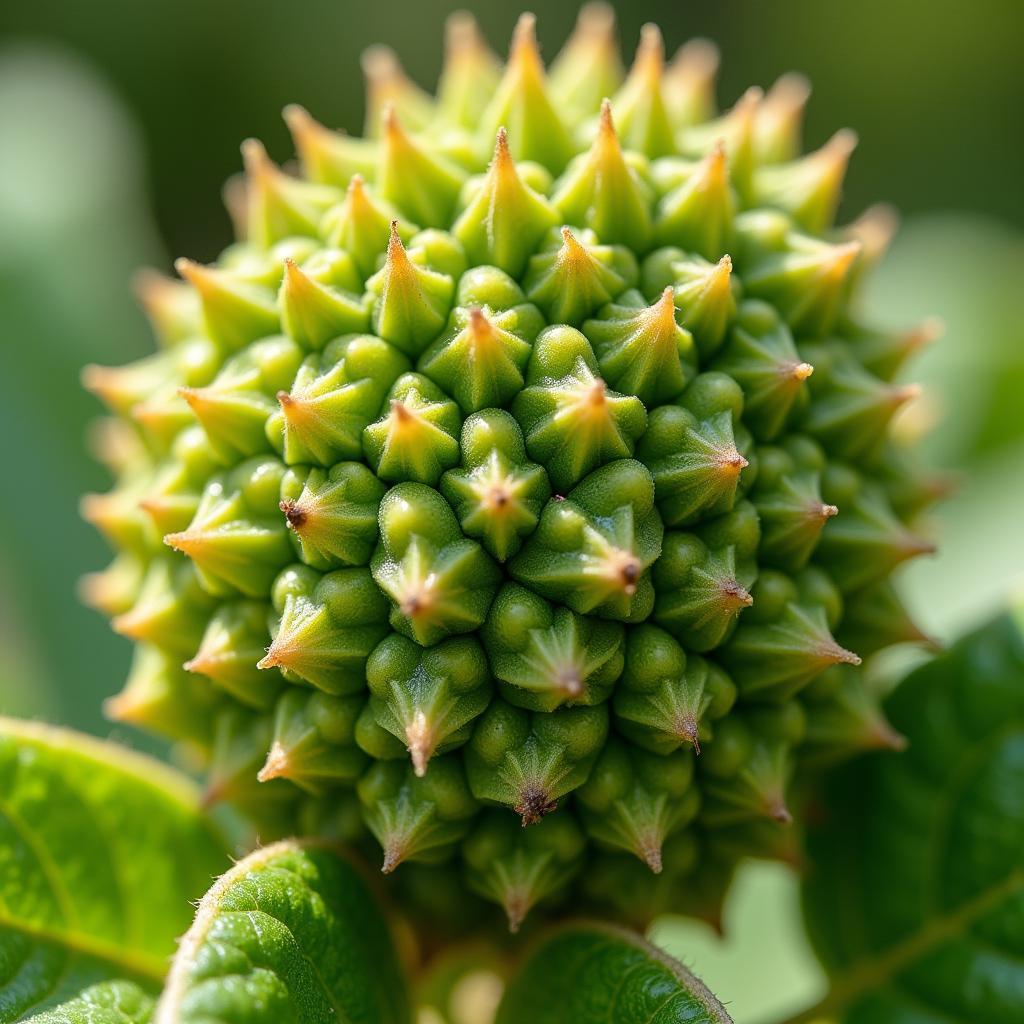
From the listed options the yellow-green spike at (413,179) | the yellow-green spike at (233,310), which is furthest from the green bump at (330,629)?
the yellow-green spike at (413,179)

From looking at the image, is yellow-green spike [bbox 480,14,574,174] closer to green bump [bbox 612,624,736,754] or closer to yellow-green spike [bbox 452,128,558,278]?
yellow-green spike [bbox 452,128,558,278]

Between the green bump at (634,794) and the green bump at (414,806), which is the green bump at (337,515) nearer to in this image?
the green bump at (414,806)

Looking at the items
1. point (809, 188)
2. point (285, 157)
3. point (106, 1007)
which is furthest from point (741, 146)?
point (285, 157)

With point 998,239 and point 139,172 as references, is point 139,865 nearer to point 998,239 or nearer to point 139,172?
point 139,172

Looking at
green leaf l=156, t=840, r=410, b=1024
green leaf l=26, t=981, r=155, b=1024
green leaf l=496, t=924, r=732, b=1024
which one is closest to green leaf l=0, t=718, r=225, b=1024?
green leaf l=26, t=981, r=155, b=1024

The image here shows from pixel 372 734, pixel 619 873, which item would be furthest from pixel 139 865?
pixel 619 873
